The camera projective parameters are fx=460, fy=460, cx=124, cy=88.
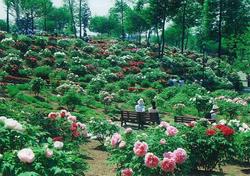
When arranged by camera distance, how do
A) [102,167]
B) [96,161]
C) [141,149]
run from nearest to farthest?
[141,149]
[102,167]
[96,161]

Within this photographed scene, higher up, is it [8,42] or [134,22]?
[134,22]

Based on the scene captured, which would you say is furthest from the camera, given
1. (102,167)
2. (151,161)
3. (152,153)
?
(102,167)

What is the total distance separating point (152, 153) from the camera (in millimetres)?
8445

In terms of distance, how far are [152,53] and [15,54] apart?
1870 centimetres

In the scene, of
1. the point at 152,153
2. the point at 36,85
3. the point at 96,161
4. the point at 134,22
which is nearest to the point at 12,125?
the point at 152,153

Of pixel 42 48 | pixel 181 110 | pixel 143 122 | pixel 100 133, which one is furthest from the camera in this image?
pixel 42 48

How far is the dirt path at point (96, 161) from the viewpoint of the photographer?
1091 centimetres

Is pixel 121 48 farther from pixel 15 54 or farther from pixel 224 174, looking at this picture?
pixel 224 174

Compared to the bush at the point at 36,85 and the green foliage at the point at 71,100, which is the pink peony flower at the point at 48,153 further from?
the bush at the point at 36,85

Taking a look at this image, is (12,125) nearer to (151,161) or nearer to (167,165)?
(151,161)

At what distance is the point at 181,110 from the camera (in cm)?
2564

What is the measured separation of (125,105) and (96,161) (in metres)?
14.6

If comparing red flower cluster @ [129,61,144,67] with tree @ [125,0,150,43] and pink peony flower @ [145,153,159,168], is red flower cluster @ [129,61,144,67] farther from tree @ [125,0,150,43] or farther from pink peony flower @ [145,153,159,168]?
pink peony flower @ [145,153,159,168]

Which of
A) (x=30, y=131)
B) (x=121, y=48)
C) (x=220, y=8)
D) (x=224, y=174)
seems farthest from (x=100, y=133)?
(x=220, y=8)
